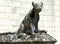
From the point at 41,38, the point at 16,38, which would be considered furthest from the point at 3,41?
the point at 41,38

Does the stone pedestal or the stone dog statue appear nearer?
the stone pedestal

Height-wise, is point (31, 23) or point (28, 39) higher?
point (31, 23)

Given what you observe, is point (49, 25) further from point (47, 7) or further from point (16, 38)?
point (16, 38)

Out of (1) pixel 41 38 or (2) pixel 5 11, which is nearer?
(1) pixel 41 38

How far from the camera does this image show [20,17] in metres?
5.09

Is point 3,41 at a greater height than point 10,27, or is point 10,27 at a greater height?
point 3,41

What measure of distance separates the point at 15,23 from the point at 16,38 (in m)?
1.90

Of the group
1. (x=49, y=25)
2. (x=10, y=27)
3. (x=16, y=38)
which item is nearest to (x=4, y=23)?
(x=10, y=27)

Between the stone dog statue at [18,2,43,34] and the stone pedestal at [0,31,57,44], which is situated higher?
the stone dog statue at [18,2,43,34]

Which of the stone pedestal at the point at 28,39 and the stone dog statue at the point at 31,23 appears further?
the stone dog statue at the point at 31,23

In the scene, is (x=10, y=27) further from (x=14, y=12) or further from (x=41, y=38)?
(x=41, y=38)

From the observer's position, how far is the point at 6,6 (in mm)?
5086

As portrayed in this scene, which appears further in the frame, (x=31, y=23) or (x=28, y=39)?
(x=31, y=23)

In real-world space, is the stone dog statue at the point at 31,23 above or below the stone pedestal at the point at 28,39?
above
